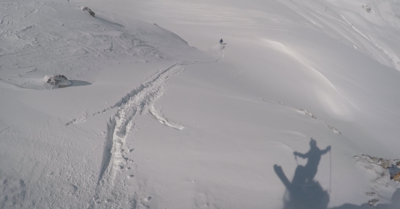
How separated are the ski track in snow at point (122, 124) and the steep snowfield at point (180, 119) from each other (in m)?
0.02

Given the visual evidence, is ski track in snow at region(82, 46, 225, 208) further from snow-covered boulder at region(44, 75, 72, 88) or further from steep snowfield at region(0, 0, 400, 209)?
snow-covered boulder at region(44, 75, 72, 88)

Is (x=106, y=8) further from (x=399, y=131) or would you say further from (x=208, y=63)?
(x=399, y=131)

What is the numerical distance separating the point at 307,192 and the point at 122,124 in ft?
12.1

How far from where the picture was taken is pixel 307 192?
395cm

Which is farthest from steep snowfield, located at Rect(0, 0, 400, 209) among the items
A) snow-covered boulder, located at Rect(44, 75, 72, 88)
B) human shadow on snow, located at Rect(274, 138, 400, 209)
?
snow-covered boulder, located at Rect(44, 75, 72, 88)

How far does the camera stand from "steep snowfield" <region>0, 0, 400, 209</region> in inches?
141

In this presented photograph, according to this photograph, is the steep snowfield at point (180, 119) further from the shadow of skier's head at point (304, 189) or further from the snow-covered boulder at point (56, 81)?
the snow-covered boulder at point (56, 81)

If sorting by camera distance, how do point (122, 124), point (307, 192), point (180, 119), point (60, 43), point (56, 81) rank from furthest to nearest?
1. point (60, 43)
2. point (56, 81)
3. point (180, 119)
4. point (122, 124)
5. point (307, 192)

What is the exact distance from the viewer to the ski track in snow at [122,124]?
11.6 ft

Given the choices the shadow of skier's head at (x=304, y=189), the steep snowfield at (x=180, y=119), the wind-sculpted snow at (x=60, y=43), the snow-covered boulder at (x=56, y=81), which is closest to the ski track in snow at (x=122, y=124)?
the steep snowfield at (x=180, y=119)

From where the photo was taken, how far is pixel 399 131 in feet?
25.4

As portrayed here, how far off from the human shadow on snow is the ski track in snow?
2369mm

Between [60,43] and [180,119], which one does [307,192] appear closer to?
[180,119]

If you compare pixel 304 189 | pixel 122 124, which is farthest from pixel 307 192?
pixel 122 124
